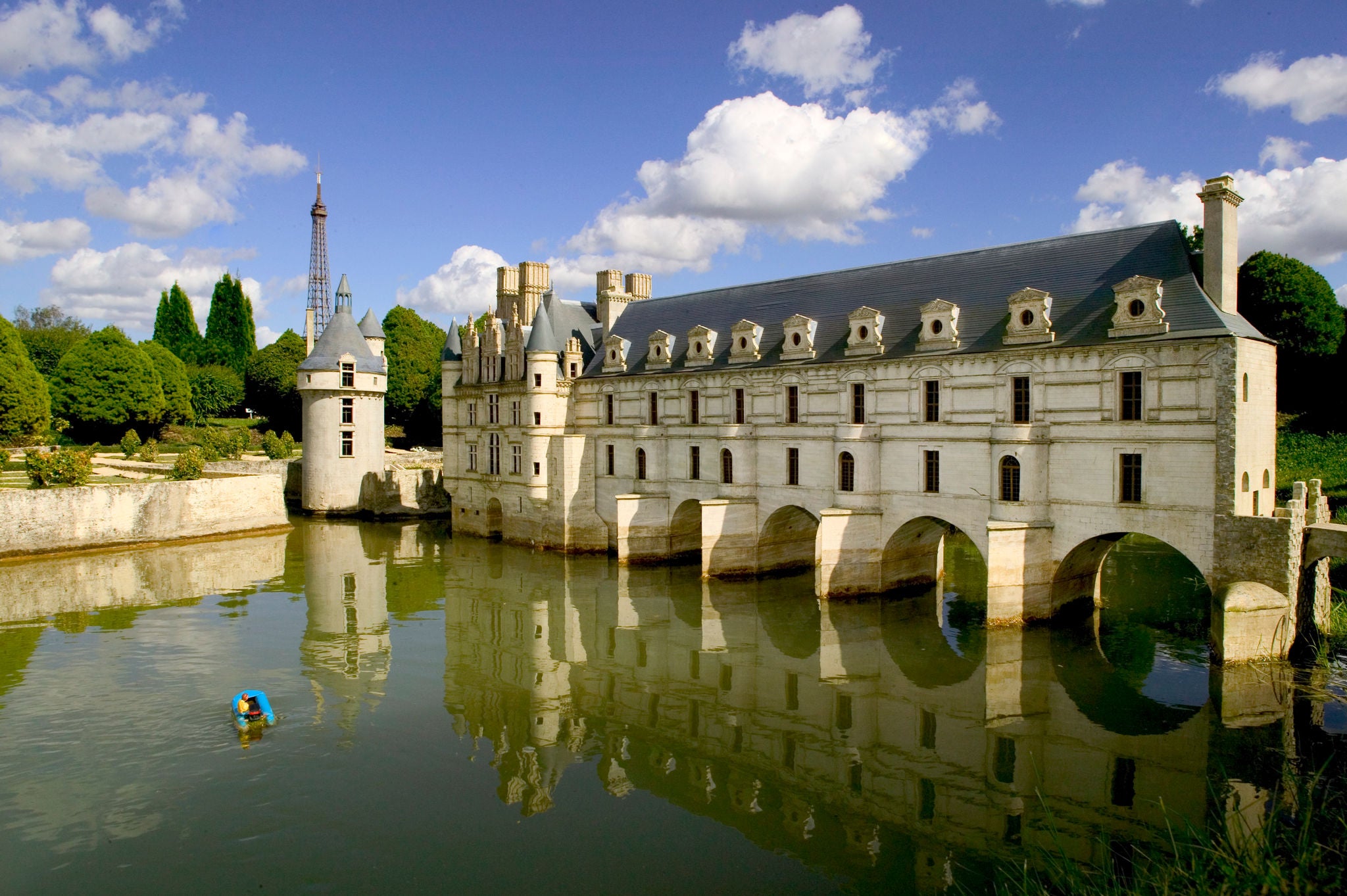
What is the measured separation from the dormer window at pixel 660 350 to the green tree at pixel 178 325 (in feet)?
230

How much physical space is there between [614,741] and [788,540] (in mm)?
17089

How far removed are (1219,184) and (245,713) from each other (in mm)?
26332

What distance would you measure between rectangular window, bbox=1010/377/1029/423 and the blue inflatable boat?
20783 millimetres

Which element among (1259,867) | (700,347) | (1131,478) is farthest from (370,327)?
(1259,867)

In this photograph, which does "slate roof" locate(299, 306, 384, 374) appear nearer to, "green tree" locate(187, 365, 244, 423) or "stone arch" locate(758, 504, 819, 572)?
"stone arch" locate(758, 504, 819, 572)

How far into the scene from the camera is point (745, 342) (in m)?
32.5

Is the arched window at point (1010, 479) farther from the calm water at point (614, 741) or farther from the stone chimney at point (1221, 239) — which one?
the stone chimney at point (1221, 239)

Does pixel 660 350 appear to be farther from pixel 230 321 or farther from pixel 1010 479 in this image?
pixel 230 321

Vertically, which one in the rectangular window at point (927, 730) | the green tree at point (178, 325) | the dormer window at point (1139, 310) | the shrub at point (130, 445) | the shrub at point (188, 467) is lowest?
the rectangular window at point (927, 730)

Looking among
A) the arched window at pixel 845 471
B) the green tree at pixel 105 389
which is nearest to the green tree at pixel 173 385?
the green tree at pixel 105 389

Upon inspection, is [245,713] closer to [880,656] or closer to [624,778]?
[624,778]

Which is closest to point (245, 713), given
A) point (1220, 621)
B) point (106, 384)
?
point (1220, 621)

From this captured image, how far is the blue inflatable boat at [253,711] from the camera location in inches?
686

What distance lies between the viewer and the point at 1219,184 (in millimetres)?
21578
